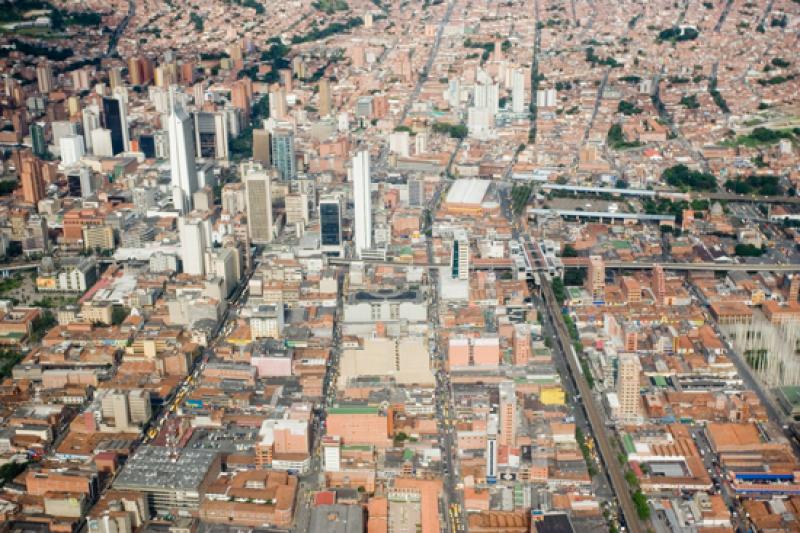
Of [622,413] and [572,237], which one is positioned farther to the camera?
[572,237]

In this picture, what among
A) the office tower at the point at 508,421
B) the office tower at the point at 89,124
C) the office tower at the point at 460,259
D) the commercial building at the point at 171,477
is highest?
the office tower at the point at 89,124

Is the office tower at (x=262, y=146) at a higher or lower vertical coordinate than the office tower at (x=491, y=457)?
higher

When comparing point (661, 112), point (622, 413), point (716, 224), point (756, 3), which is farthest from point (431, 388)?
point (756, 3)

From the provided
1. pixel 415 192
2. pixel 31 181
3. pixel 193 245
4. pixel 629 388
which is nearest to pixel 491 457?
pixel 629 388

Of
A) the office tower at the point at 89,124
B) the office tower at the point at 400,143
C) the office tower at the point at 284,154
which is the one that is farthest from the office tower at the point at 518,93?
the office tower at the point at 89,124

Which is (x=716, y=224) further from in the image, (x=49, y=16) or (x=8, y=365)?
(x=49, y=16)

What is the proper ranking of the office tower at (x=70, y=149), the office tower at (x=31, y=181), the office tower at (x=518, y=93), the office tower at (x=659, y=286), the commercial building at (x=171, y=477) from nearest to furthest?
the commercial building at (x=171, y=477) → the office tower at (x=659, y=286) → the office tower at (x=31, y=181) → the office tower at (x=70, y=149) → the office tower at (x=518, y=93)

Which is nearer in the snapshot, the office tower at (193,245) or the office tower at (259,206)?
the office tower at (193,245)

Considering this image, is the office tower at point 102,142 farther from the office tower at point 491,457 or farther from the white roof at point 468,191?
the office tower at point 491,457
